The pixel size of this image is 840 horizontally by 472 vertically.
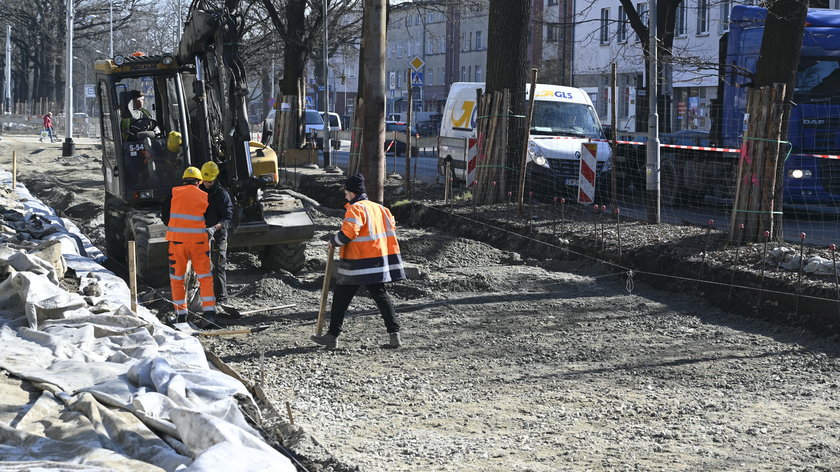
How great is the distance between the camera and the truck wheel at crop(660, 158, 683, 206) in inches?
825

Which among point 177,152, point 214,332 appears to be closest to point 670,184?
point 177,152

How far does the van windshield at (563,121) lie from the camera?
21.2 meters

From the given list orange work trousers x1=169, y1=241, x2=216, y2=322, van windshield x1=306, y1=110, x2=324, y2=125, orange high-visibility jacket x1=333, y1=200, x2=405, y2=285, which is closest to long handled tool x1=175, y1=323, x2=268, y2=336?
orange work trousers x1=169, y1=241, x2=216, y2=322

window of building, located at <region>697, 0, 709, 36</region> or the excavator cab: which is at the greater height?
window of building, located at <region>697, 0, 709, 36</region>

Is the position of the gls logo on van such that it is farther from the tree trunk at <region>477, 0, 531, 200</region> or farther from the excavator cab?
the excavator cab

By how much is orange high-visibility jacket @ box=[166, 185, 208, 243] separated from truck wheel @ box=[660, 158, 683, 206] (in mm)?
12599

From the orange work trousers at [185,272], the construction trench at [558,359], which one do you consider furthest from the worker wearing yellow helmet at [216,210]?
the construction trench at [558,359]

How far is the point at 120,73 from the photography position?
12898mm

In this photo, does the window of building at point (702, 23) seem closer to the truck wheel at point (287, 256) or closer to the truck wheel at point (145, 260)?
the truck wheel at point (287, 256)

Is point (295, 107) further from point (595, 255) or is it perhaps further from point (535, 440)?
point (535, 440)

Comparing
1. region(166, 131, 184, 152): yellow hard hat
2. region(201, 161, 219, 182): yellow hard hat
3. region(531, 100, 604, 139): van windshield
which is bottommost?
region(201, 161, 219, 182): yellow hard hat

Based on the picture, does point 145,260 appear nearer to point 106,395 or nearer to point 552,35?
point 106,395

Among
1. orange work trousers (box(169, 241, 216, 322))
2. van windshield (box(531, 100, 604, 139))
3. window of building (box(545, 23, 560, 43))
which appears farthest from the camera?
window of building (box(545, 23, 560, 43))

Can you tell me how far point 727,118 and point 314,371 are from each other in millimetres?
14322
